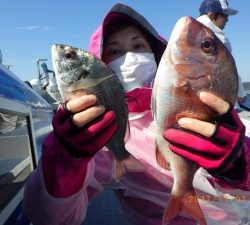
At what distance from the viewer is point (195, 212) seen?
6.22 ft

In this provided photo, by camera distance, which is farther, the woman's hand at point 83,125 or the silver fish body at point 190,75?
the woman's hand at point 83,125

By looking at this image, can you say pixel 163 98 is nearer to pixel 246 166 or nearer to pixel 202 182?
pixel 246 166

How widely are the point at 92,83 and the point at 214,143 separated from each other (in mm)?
599

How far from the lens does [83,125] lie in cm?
184

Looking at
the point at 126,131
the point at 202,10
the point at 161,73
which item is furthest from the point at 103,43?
the point at 202,10

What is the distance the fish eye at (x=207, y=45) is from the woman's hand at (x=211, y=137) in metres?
0.20

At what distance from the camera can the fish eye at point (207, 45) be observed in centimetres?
174

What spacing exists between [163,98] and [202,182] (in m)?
0.94

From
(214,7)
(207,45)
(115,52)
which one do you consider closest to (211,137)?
(207,45)

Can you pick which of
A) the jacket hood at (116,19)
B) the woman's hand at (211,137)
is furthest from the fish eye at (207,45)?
the jacket hood at (116,19)

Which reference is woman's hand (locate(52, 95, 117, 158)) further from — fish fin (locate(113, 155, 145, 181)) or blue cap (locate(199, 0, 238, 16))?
blue cap (locate(199, 0, 238, 16))

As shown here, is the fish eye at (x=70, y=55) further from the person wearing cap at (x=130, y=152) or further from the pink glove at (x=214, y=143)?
the pink glove at (x=214, y=143)
